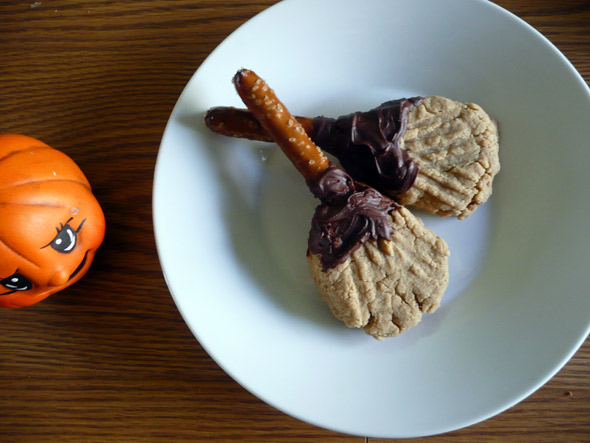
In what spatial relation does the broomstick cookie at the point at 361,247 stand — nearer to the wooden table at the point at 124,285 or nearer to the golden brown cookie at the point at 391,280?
the golden brown cookie at the point at 391,280

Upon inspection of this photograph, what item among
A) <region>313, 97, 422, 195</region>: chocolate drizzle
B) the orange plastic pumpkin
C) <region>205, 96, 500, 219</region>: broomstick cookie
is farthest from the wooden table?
<region>313, 97, 422, 195</region>: chocolate drizzle

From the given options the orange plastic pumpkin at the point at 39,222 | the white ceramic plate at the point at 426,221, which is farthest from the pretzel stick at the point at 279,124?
the orange plastic pumpkin at the point at 39,222

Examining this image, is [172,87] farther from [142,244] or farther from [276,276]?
[276,276]

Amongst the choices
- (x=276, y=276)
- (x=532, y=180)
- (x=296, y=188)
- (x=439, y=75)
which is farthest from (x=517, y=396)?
(x=439, y=75)

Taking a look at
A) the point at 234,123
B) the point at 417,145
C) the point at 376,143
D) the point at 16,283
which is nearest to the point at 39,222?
the point at 16,283

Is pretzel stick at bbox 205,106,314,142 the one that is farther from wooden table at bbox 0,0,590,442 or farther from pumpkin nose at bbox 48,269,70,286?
pumpkin nose at bbox 48,269,70,286
